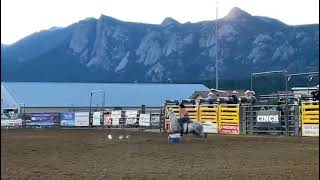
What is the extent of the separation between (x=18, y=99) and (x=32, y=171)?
79326 millimetres

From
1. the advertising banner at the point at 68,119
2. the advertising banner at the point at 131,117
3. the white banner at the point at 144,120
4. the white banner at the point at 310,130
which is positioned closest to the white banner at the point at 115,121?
the advertising banner at the point at 131,117

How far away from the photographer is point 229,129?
3116 cm

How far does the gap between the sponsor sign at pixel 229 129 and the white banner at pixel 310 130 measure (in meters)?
5.07

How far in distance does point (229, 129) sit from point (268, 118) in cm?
→ 336

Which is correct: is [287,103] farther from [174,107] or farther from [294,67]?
[294,67]

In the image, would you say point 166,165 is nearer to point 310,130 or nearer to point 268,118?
point 310,130

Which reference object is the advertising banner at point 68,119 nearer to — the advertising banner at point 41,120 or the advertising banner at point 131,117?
the advertising banner at point 41,120

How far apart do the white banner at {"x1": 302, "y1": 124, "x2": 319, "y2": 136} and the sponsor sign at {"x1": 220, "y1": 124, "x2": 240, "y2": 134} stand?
5.07 metres

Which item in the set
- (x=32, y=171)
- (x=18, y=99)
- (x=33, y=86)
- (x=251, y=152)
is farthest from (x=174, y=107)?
(x=33, y=86)

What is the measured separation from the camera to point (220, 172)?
37.5 ft

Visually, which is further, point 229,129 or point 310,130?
point 229,129

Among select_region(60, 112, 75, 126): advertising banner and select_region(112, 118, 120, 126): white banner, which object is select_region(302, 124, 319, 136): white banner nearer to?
select_region(112, 118, 120, 126): white banner

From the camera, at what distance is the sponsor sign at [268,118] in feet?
90.8

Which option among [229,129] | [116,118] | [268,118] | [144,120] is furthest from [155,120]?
[268,118]
